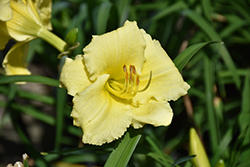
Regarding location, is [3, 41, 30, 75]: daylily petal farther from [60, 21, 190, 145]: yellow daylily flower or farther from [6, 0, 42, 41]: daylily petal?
[60, 21, 190, 145]: yellow daylily flower

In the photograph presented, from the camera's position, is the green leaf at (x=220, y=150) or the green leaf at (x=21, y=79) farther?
the green leaf at (x=220, y=150)

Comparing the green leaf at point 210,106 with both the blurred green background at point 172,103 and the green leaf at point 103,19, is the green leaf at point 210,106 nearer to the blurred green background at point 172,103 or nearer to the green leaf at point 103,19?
the blurred green background at point 172,103

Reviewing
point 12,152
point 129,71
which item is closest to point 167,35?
point 129,71

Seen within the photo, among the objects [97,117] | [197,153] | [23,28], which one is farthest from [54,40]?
[197,153]

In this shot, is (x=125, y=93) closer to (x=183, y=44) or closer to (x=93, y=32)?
(x=93, y=32)

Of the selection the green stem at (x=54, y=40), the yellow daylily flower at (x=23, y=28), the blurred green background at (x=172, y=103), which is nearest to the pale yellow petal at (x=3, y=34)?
the yellow daylily flower at (x=23, y=28)

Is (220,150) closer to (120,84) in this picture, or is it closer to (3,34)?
(120,84)
